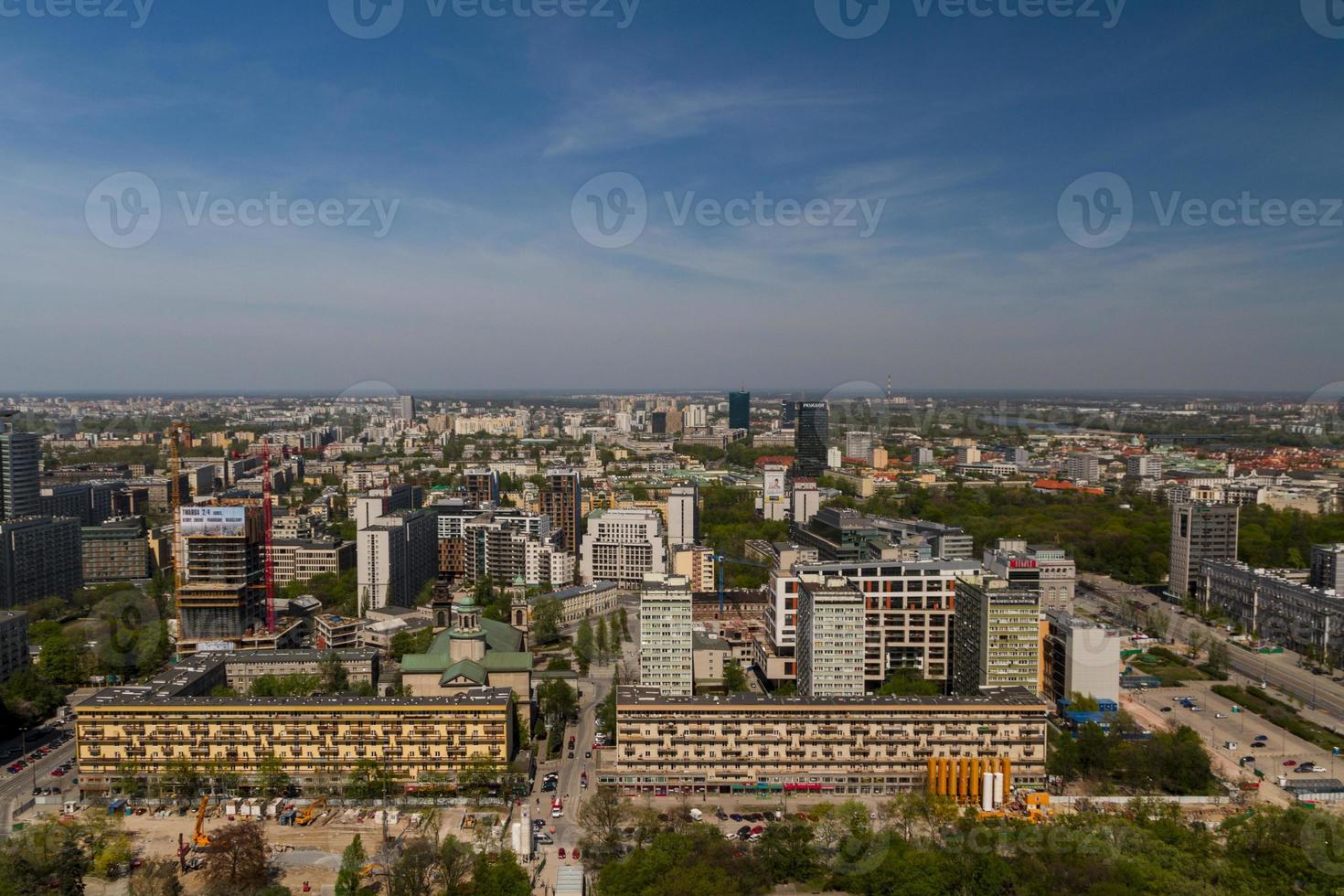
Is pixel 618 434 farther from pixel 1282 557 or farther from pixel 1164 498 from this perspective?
pixel 1282 557

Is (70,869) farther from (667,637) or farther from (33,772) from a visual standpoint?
(667,637)

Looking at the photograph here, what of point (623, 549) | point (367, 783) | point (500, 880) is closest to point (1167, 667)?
point (623, 549)

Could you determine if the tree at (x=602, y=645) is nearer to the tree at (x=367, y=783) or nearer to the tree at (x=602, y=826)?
the tree at (x=367, y=783)

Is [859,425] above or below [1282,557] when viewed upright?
above

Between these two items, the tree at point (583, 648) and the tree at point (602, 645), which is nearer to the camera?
the tree at point (583, 648)

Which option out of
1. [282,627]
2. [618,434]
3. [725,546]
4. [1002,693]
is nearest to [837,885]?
[1002,693]

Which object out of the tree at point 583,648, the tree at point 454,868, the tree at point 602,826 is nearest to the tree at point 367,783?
the tree at point 454,868

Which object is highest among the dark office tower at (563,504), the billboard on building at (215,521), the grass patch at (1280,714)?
the billboard on building at (215,521)
